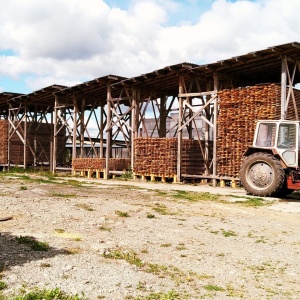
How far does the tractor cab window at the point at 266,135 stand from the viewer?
501 inches

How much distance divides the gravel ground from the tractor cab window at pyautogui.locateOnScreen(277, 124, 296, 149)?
3.18m

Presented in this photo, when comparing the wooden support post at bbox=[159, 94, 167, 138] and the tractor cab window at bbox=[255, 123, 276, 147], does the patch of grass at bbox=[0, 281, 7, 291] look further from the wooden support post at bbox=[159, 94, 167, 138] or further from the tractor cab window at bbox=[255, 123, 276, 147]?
the wooden support post at bbox=[159, 94, 167, 138]

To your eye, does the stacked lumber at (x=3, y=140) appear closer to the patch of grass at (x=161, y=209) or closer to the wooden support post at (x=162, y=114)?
the wooden support post at (x=162, y=114)

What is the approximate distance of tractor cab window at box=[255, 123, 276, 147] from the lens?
12727mm

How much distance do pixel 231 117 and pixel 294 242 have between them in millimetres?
9998

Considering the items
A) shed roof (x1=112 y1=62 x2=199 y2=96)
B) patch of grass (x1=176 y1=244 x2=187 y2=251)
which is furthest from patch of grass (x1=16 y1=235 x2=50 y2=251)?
shed roof (x1=112 y1=62 x2=199 y2=96)

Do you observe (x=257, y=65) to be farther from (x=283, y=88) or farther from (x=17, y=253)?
(x=17, y=253)

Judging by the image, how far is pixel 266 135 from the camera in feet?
42.3

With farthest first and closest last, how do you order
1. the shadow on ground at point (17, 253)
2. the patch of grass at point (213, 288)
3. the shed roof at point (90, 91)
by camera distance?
the shed roof at point (90, 91), the shadow on ground at point (17, 253), the patch of grass at point (213, 288)

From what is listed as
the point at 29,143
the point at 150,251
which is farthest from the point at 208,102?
the point at 29,143

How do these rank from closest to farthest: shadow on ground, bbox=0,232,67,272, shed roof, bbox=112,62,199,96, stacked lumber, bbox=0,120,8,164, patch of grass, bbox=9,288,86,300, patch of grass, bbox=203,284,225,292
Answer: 1. patch of grass, bbox=9,288,86,300
2. patch of grass, bbox=203,284,225,292
3. shadow on ground, bbox=0,232,67,272
4. shed roof, bbox=112,62,199,96
5. stacked lumber, bbox=0,120,8,164

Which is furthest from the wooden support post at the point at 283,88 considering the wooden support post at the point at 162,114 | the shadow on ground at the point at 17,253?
the shadow on ground at the point at 17,253

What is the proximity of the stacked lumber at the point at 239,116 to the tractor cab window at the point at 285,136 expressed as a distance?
92.3 inches

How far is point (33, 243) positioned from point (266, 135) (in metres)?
9.10
